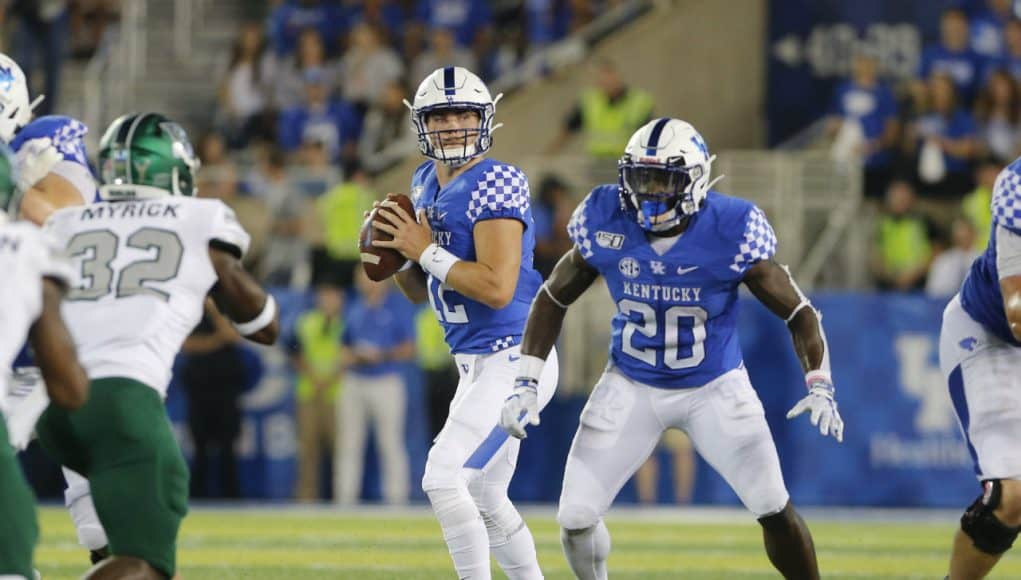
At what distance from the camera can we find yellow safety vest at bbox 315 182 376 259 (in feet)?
40.5

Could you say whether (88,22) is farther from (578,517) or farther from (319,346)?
(578,517)

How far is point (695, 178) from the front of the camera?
575 centimetres

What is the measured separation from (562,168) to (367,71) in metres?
2.19

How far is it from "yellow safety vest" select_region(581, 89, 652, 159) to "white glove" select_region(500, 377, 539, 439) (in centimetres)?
714

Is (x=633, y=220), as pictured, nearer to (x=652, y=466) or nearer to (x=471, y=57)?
(x=652, y=466)

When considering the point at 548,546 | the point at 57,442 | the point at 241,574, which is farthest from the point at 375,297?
the point at 57,442

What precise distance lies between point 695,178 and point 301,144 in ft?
28.1

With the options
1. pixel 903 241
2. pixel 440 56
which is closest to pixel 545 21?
pixel 440 56

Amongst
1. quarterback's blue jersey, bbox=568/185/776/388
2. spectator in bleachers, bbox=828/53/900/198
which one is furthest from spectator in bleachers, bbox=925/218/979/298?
quarterback's blue jersey, bbox=568/185/776/388

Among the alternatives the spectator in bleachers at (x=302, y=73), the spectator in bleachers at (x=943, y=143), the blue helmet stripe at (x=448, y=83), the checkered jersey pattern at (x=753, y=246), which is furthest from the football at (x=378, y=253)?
the spectator in bleachers at (x=302, y=73)

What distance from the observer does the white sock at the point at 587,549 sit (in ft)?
19.0

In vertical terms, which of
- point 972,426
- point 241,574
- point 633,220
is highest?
point 633,220

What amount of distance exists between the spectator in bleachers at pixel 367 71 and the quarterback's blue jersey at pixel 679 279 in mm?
8474

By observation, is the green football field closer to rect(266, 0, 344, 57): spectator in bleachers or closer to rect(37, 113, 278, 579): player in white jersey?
rect(37, 113, 278, 579): player in white jersey
